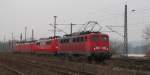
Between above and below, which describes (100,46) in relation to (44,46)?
above

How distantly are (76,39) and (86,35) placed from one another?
313 centimetres

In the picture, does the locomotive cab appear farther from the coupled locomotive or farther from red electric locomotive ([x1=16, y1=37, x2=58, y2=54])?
red electric locomotive ([x1=16, y1=37, x2=58, y2=54])

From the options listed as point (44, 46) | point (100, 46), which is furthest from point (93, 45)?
point (44, 46)

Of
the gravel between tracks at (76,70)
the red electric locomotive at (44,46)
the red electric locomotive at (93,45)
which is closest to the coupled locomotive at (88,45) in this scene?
the red electric locomotive at (93,45)

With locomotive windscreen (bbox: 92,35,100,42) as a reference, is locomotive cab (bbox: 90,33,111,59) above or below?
below

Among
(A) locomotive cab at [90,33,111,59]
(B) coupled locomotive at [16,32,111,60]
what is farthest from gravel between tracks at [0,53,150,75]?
(B) coupled locomotive at [16,32,111,60]

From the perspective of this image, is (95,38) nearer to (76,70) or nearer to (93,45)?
(93,45)

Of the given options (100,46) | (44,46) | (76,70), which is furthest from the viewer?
(44,46)

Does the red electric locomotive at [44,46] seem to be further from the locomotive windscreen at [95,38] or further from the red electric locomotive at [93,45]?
the locomotive windscreen at [95,38]

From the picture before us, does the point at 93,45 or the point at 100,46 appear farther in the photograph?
the point at 100,46

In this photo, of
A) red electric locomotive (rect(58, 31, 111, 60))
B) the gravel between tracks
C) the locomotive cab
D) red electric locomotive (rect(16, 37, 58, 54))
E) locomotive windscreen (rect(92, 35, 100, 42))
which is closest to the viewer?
the gravel between tracks

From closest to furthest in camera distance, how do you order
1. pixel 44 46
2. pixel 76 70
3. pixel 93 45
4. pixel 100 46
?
pixel 76 70
pixel 93 45
pixel 100 46
pixel 44 46

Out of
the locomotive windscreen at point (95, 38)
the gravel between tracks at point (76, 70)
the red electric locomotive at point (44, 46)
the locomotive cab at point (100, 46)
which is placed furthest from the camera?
the red electric locomotive at point (44, 46)

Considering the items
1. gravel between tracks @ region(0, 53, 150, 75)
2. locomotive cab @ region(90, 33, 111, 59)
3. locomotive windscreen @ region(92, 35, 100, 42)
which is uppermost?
locomotive windscreen @ region(92, 35, 100, 42)
